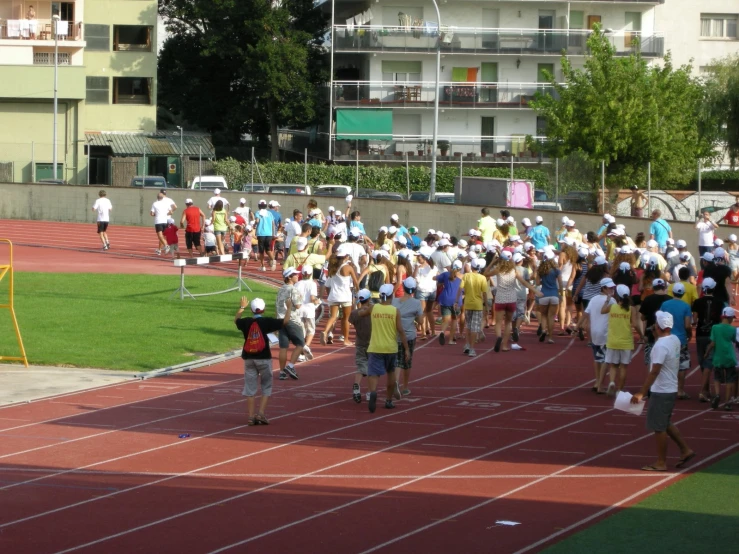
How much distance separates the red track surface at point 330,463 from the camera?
1098 cm

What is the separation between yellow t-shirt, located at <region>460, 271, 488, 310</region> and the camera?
2048cm

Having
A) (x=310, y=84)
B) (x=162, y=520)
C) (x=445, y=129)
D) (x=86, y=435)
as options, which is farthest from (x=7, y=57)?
(x=162, y=520)

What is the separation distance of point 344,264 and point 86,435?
23.6 ft

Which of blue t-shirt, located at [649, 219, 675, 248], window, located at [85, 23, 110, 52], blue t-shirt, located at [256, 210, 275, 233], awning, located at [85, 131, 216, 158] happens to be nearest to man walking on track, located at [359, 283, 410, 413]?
blue t-shirt, located at [649, 219, 675, 248]

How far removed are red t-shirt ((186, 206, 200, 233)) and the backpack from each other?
17.5 m

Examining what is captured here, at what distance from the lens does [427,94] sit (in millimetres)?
58156

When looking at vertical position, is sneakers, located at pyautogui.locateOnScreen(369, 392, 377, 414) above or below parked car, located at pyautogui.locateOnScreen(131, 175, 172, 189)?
below

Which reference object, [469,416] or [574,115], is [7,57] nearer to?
[574,115]

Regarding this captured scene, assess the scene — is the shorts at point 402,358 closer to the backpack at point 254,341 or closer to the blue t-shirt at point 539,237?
the backpack at point 254,341

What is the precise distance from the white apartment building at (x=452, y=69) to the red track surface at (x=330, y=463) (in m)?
38.1

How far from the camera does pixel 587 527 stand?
A: 11.1 meters

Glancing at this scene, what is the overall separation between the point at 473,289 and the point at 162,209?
14958mm

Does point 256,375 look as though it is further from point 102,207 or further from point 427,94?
point 427,94

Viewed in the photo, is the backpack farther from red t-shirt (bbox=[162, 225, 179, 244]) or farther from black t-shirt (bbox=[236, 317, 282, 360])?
red t-shirt (bbox=[162, 225, 179, 244])
